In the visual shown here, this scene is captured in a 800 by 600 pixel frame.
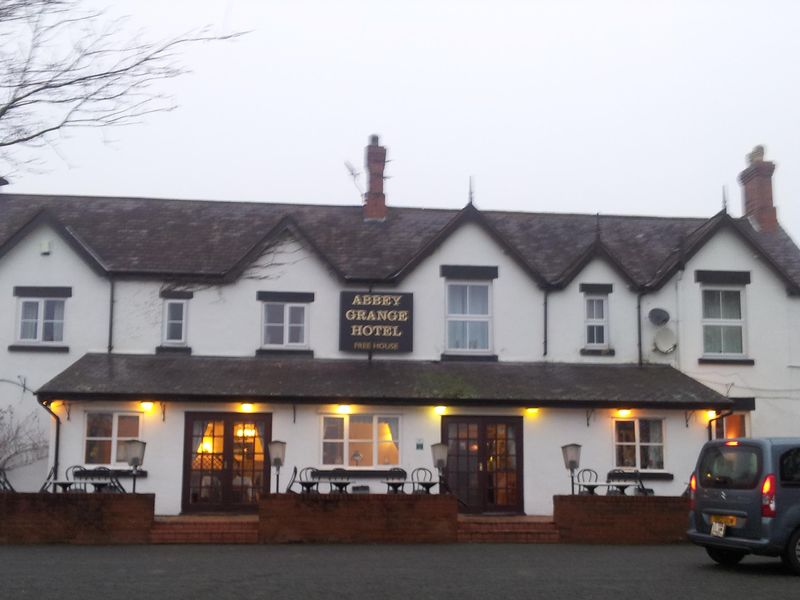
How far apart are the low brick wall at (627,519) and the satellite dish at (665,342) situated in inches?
244

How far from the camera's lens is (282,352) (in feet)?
72.6

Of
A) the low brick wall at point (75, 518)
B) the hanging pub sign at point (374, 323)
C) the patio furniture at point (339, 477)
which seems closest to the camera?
the low brick wall at point (75, 518)

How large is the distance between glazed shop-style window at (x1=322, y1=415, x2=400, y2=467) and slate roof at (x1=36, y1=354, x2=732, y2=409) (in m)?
0.83

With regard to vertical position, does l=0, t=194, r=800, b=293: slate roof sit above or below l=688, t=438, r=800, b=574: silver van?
above

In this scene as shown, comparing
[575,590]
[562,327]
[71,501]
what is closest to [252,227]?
[562,327]

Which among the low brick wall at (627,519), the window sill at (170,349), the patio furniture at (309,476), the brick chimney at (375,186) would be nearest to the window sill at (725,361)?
the low brick wall at (627,519)

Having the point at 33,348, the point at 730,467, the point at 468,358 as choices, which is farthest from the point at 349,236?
the point at 730,467

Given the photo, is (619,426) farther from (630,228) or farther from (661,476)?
(630,228)

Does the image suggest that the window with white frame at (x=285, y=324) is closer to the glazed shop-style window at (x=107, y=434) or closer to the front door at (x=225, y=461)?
the front door at (x=225, y=461)

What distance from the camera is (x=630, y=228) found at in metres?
25.9

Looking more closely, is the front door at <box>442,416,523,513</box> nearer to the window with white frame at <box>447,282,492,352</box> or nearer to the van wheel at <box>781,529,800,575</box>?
the window with white frame at <box>447,282,492,352</box>

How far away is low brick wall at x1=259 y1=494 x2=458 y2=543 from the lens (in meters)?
16.5

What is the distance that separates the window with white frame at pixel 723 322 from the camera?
23.0 meters

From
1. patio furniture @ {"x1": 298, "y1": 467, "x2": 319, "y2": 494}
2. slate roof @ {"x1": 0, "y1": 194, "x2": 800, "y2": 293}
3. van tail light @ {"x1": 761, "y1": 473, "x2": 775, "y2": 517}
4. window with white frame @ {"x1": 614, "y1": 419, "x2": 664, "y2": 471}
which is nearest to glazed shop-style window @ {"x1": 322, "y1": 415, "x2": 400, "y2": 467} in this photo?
patio furniture @ {"x1": 298, "y1": 467, "x2": 319, "y2": 494}
